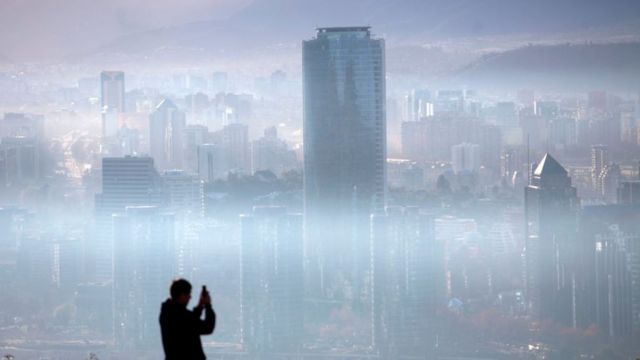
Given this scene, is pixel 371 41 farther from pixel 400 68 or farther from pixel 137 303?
pixel 137 303

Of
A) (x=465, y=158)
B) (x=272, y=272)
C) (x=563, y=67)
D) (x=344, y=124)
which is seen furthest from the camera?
(x=344, y=124)

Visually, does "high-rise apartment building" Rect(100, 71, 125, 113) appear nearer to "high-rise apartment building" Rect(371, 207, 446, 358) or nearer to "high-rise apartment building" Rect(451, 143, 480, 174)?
"high-rise apartment building" Rect(371, 207, 446, 358)

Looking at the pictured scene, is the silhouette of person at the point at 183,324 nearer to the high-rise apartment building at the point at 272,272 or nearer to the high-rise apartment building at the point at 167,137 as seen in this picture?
the high-rise apartment building at the point at 272,272

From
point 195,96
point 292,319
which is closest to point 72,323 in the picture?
point 292,319

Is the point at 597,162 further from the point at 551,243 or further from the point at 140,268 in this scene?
the point at 140,268

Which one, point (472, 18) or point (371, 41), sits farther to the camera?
point (371, 41)

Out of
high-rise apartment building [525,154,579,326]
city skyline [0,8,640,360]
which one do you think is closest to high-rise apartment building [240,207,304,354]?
city skyline [0,8,640,360]

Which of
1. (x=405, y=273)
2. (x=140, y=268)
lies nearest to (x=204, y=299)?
(x=405, y=273)
